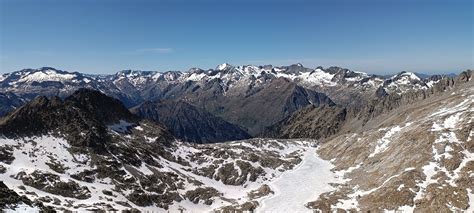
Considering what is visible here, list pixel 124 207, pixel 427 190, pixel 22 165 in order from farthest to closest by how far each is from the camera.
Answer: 1. pixel 22 165
2. pixel 124 207
3. pixel 427 190

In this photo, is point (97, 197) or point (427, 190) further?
point (97, 197)

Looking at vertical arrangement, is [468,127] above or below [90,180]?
above

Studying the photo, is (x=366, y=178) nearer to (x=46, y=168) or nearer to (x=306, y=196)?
(x=306, y=196)

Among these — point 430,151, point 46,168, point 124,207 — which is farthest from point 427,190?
point 46,168

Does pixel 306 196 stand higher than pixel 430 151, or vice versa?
pixel 430 151

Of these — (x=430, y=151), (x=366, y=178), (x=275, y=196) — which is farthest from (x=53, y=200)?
(x=430, y=151)

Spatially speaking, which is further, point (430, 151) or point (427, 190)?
point (430, 151)

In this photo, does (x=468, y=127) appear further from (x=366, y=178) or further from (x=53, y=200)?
(x=53, y=200)

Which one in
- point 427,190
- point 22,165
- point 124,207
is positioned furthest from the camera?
point 22,165

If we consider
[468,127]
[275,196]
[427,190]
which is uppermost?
[468,127]
